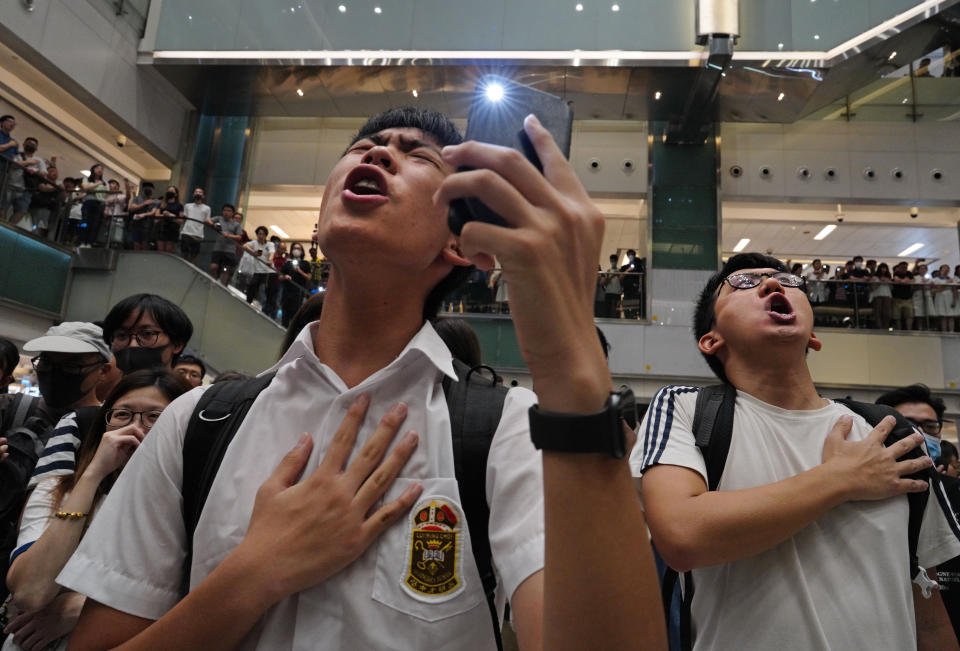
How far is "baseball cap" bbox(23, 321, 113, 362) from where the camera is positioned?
289 centimetres

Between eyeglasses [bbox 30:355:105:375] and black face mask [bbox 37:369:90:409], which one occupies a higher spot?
eyeglasses [bbox 30:355:105:375]

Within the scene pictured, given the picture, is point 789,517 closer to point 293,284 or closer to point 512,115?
point 512,115

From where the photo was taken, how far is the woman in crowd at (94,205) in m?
10.0

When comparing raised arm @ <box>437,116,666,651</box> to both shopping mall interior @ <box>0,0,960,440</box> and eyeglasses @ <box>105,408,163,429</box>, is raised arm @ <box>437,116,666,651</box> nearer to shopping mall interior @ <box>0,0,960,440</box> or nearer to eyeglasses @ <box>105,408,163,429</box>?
eyeglasses @ <box>105,408,163,429</box>

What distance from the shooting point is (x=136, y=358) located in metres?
3.18

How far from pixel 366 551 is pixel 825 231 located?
60.1 feet

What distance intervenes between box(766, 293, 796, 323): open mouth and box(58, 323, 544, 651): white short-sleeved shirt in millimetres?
982

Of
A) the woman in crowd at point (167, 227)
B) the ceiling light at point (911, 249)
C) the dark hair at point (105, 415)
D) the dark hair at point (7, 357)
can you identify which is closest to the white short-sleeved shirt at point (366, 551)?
the dark hair at point (105, 415)

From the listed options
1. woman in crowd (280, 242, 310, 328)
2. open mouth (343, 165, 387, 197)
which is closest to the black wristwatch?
open mouth (343, 165, 387, 197)

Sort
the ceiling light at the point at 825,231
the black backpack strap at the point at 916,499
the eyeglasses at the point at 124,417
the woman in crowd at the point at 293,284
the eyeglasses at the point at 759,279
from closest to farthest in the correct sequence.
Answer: the black backpack strap at the point at 916,499, the eyeglasses at the point at 759,279, the eyeglasses at the point at 124,417, the woman in crowd at the point at 293,284, the ceiling light at the point at 825,231

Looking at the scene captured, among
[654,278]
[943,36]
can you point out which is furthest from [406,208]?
[943,36]

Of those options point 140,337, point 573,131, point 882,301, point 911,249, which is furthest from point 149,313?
point 911,249

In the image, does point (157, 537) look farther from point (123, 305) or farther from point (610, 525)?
point (123, 305)

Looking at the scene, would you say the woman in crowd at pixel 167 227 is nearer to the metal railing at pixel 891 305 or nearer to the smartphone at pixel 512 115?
the smartphone at pixel 512 115
